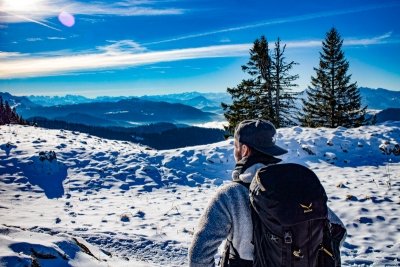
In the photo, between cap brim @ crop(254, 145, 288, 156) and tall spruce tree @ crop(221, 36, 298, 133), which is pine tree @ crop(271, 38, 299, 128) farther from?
cap brim @ crop(254, 145, 288, 156)

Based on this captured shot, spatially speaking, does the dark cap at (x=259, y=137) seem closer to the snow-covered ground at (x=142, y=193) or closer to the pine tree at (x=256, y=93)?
the snow-covered ground at (x=142, y=193)

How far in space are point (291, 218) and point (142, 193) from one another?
11444 mm

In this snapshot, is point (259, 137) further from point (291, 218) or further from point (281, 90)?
point (281, 90)

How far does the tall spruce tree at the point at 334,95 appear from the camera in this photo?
32125 millimetres

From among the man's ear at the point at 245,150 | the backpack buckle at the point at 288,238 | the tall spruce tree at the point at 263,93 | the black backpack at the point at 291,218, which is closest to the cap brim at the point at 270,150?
the man's ear at the point at 245,150

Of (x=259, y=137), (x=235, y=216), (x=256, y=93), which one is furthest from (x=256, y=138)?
(x=256, y=93)

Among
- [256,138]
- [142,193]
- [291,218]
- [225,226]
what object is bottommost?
[142,193]

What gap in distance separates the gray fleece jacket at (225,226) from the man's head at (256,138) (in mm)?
227

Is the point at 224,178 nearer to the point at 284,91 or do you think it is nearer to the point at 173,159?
the point at 173,159

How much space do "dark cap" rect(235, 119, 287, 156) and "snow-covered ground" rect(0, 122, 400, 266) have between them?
3.76 m

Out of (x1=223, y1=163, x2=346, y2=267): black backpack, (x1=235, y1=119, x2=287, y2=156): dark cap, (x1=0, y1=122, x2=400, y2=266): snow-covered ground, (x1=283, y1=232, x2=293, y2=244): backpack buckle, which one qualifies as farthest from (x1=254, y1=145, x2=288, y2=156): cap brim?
(x1=0, y1=122, x2=400, y2=266): snow-covered ground

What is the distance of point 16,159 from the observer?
15.0m

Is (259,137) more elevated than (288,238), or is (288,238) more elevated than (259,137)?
(259,137)

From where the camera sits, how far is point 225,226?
8.98ft
